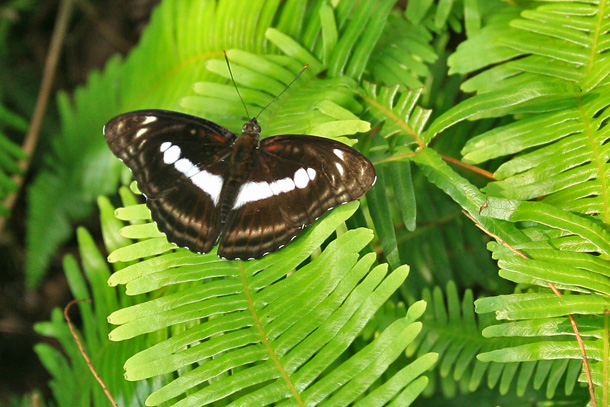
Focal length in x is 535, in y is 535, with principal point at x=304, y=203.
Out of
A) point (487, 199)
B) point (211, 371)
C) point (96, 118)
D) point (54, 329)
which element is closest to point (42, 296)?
point (96, 118)

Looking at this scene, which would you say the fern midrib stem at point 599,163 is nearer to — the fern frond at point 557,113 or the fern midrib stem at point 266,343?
the fern frond at point 557,113

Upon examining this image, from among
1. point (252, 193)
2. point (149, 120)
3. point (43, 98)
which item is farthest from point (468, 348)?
point (43, 98)

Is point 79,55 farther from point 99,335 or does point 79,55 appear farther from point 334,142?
point 334,142

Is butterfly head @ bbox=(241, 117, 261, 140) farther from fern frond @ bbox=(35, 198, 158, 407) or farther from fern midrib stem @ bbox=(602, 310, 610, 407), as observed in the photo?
Result: fern midrib stem @ bbox=(602, 310, 610, 407)

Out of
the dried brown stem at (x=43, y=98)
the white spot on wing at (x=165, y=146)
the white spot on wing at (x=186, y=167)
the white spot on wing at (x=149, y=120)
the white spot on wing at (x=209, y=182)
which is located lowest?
the white spot on wing at (x=209, y=182)

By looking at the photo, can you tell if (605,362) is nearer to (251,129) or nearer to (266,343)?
(266,343)

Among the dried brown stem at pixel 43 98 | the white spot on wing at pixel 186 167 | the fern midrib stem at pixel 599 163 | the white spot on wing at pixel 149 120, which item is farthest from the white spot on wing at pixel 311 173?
the dried brown stem at pixel 43 98

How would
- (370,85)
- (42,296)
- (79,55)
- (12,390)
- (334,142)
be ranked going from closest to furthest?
1. (334,142)
2. (370,85)
3. (12,390)
4. (42,296)
5. (79,55)
